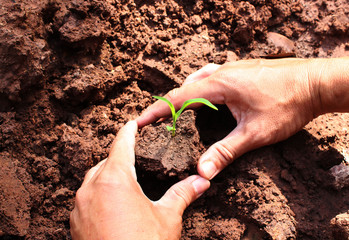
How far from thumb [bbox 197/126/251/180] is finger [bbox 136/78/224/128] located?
244 millimetres

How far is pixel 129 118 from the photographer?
1896mm

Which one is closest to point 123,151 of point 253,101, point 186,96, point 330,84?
point 186,96

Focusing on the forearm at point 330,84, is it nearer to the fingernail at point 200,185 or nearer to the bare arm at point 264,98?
the bare arm at point 264,98

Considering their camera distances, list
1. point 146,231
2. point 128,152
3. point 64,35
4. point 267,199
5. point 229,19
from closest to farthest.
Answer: point 146,231, point 128,152, point 267,199, point 64,35, point 229,19

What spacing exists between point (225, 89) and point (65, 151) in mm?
957

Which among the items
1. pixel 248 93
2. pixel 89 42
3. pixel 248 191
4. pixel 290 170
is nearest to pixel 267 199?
pixel 248 191

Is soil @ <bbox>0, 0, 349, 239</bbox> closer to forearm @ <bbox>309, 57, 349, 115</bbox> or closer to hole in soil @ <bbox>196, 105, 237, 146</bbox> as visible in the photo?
hole in soil @ <bbox>196, 105, 237, 146</bbox>

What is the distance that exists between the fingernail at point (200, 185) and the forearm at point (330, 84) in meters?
0.74

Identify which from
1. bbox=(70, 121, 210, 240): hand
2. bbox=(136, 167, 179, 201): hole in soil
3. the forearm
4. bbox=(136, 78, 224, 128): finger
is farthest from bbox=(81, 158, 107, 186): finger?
the forearm

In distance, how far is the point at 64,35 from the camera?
70.3 inches

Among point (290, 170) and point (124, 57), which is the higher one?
point (124, 57)

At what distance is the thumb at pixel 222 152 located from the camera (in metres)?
1.57

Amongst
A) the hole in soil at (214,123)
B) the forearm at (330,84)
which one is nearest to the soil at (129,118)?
the hole in soil at (214,123)

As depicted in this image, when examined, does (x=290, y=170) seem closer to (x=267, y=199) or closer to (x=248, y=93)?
(x=267, y=199)
